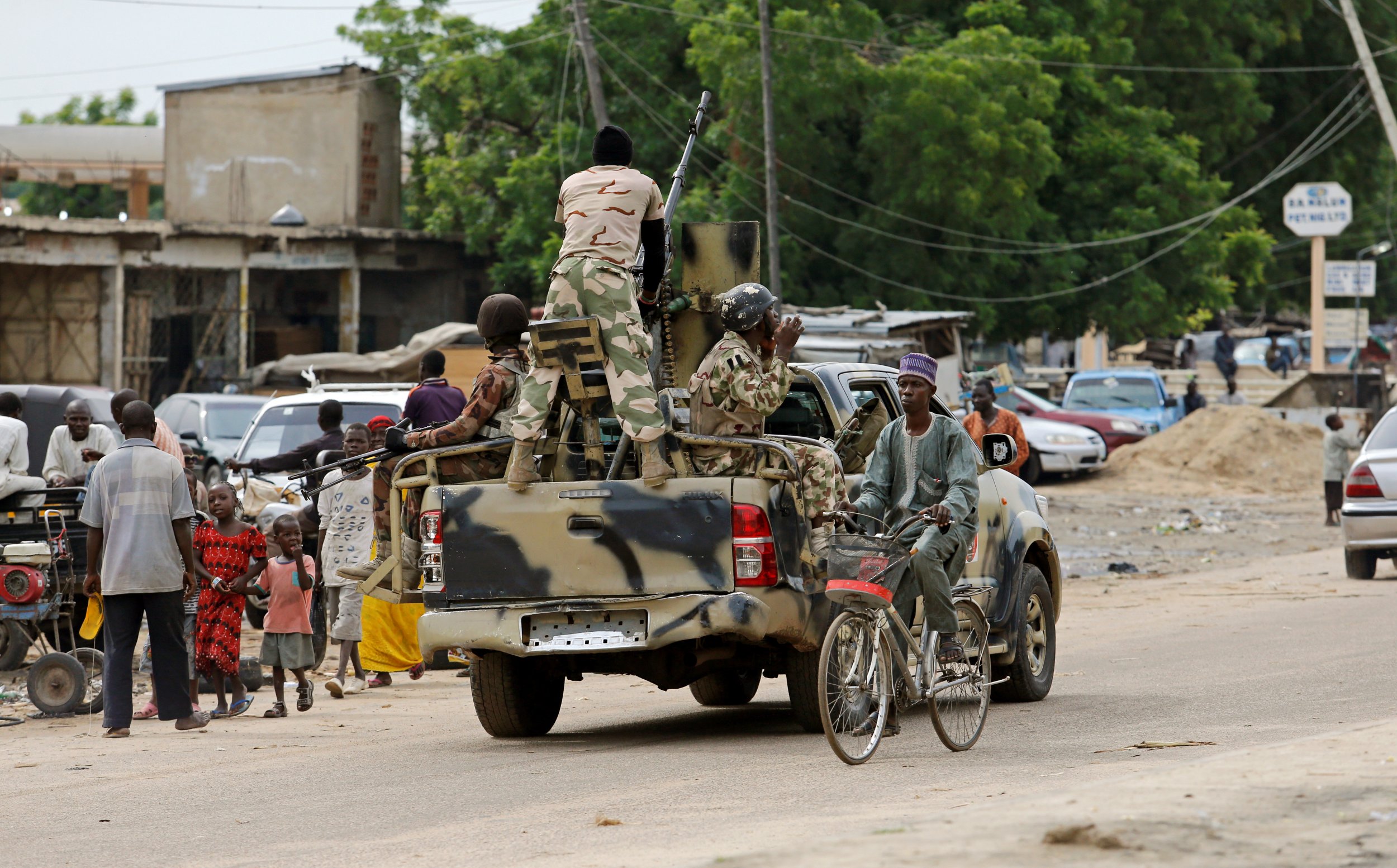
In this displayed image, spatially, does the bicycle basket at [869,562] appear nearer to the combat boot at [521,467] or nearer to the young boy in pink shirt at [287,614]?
the combat boot at [521,467]

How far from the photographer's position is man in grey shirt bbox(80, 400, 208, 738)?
948cm

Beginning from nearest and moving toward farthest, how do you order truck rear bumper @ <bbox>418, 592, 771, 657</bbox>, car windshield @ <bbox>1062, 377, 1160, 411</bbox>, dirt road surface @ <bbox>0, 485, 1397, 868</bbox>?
dirt road surface @ <bbox>0, 485, 1397, 868</bbox> → truck rear bumper @ <bbox>418, 592, 771, 657</bbox> → car windshield @ <bbox>1062, 377, 1160, 411</bbox>

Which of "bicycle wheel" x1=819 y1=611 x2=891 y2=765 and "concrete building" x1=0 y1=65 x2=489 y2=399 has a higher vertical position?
"concrete building" x1=0 y1=65 x2=489 y2=399

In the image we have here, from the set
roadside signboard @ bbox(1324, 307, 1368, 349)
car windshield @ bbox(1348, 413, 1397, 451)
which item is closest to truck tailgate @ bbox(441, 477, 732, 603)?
car windshield @ bbox(1348, 413, 1397, 451)

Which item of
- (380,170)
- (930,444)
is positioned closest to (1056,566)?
(930,444)

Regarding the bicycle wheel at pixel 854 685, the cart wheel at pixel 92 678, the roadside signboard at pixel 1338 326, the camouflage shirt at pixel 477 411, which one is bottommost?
the cart wheel at pixel 92 678

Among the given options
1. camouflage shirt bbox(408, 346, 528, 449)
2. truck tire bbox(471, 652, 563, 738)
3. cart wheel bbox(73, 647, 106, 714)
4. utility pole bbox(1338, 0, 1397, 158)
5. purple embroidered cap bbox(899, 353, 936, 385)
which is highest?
utility pole bbox(1338, 0, 1397, 158)

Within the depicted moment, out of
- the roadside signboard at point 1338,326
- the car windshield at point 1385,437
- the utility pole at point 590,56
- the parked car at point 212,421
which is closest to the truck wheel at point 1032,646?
the car windshield at point 1385,437

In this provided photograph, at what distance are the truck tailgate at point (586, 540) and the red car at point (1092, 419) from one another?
2475cm

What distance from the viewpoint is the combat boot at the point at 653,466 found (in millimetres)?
8164

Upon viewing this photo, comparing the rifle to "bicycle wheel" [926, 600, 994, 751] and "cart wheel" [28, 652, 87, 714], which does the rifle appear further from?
"cart wheel" [28, 652, 87, 714]

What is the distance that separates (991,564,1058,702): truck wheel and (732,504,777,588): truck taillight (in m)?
2.26

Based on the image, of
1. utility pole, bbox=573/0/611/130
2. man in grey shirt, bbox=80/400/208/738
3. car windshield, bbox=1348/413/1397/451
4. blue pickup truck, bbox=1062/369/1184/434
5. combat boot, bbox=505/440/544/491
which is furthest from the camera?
blue pickup truck, bbox=1062/369/1184/434

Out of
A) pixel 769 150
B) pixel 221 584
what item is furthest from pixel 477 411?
Answer: pixel 769 150
